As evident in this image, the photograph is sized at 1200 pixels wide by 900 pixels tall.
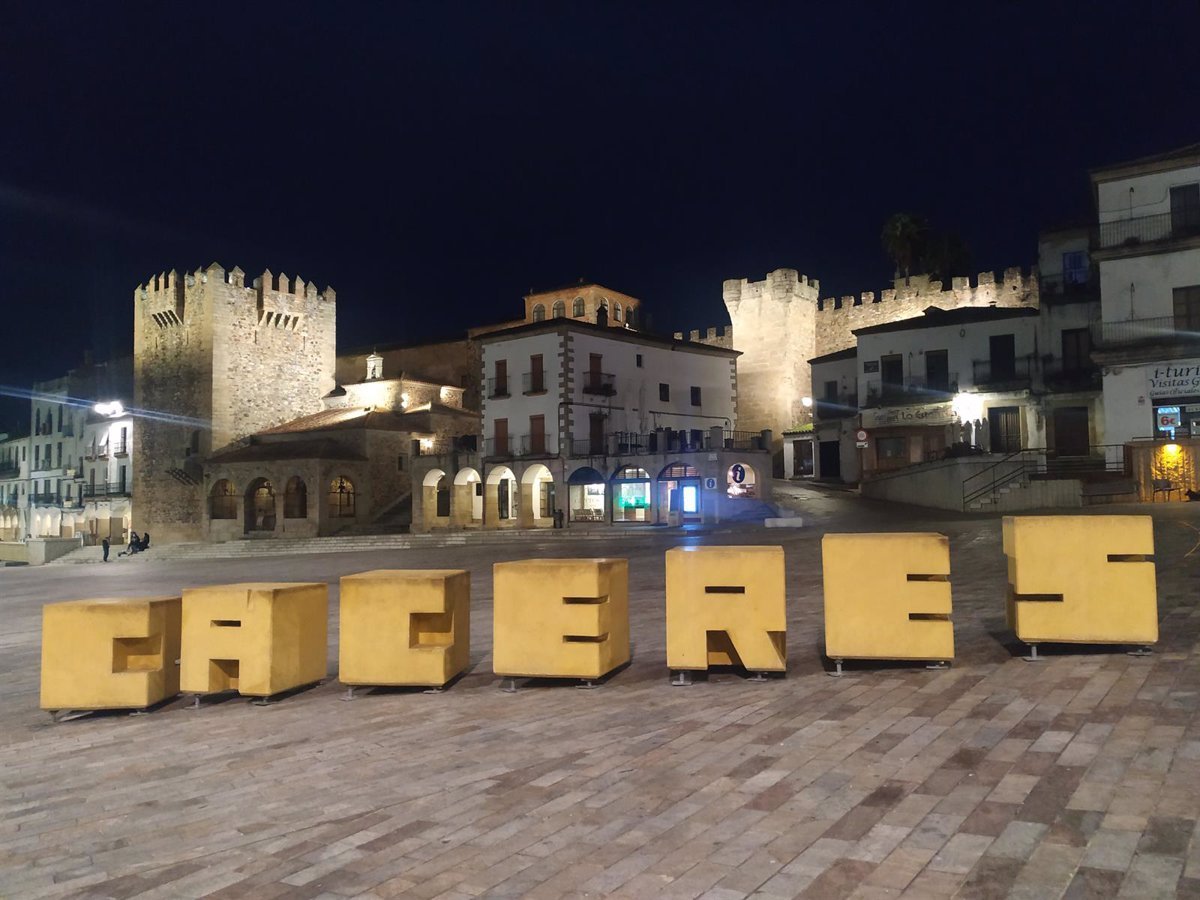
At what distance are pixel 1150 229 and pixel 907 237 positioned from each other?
25062 mm

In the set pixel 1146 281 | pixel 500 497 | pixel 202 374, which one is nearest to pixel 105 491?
pixel 202 374

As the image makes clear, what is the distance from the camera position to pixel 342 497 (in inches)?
1759

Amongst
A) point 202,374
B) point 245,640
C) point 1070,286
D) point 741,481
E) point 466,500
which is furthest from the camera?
point 202,374

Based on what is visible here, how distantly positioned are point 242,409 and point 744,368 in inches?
1108

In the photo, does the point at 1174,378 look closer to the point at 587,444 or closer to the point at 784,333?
the point at 587,444

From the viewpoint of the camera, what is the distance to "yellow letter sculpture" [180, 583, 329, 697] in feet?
24.3

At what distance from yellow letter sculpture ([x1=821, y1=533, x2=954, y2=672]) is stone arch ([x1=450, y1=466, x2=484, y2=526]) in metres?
36.0

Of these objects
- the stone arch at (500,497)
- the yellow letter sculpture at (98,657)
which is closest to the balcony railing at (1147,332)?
the stone arch at (500,497)

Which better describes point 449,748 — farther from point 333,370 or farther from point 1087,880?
point 333,370

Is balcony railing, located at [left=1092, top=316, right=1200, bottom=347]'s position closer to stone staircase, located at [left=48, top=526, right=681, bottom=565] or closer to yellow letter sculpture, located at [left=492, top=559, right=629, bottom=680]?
stone staircase, located at [left=48, top=526, right=681, bottom=565]

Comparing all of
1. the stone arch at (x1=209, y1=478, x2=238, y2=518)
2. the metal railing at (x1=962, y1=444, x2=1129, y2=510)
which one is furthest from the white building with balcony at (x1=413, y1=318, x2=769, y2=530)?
the stone arch at (x1=209, y1=478, x2=238, y2=518)

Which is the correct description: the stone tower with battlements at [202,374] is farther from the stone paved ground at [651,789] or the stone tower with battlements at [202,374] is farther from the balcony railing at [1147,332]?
the stone paved ground at [651,789]

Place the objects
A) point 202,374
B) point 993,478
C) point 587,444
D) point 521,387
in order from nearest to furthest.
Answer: point 993,478
point 587,444
point 521,387
point 202,374

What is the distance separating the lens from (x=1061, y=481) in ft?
86.2
